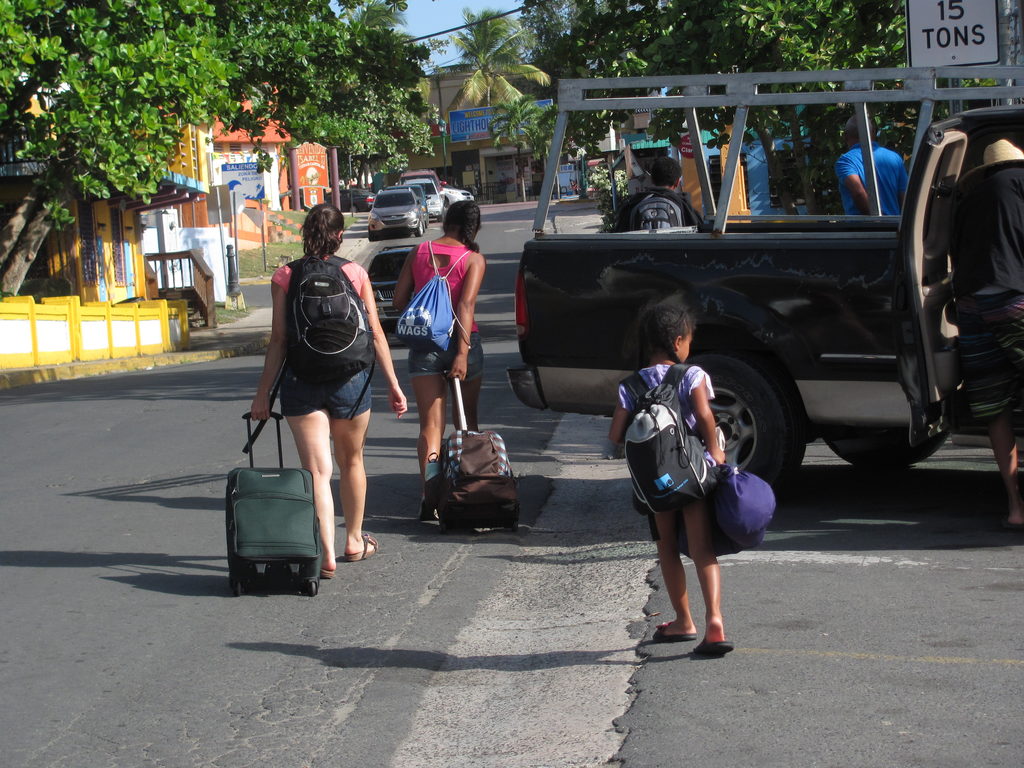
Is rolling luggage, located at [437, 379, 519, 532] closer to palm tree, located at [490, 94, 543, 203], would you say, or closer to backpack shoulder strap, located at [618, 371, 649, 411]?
backpack shoulder strap, located at [618, 371, 649, 411]

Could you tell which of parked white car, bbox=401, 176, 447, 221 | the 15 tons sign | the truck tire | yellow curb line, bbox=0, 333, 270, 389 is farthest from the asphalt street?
parked white car, bbox=401, 176, 447, 221

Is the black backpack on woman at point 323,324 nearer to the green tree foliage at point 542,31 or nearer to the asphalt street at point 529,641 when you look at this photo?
the asphalt street at point 529,641

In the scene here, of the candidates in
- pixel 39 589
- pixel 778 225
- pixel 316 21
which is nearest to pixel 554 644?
pixel 39 589

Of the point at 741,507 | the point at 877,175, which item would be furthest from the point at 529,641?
the point at 877,175

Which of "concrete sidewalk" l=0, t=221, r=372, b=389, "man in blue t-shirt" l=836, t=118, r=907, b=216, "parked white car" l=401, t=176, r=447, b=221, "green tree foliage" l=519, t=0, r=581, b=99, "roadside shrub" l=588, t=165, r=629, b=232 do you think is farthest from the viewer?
"green tree foliage" l=519, t=0, r=581, b=99

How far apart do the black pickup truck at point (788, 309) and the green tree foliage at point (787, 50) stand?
380 cm

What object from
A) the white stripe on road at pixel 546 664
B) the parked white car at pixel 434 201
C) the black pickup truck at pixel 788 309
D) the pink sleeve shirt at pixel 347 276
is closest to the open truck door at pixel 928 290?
the black pickup truck at pixel 788 309

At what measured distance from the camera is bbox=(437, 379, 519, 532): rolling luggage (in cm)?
708

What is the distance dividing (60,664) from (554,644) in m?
1.98

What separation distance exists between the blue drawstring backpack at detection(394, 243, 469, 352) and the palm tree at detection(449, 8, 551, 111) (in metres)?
73.7

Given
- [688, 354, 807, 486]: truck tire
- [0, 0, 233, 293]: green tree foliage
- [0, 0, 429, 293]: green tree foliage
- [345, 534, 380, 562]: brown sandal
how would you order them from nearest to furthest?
1. [345, 534, 380, 562]: brown sandal
2. [688, 354, 807, 486]: truck tire
3. [0, 0, 233, 293]: green tree foliage
4. [0, 0, 429, 293]: green tree foliage

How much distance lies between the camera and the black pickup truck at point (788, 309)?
21.1 feet

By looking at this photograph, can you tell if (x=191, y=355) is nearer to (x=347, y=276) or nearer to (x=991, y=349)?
(x=347, y=276)

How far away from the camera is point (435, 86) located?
90062 millimetres
